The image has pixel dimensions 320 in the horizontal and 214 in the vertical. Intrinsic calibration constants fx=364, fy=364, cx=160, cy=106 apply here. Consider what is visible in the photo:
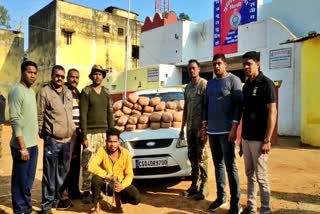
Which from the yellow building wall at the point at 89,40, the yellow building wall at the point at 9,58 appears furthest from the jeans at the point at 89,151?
the yellow building wall at the point at 9,58

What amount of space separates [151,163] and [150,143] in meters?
0.31

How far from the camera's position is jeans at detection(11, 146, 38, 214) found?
13.8 feet

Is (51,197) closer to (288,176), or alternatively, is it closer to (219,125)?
(219,125)

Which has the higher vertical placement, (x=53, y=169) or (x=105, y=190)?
(x=53, y=169)

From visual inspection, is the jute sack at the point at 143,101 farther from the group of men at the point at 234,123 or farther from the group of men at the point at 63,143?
the group of men at the point at 234,123

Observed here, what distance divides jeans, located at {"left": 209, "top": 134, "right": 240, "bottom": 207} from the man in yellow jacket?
107cm

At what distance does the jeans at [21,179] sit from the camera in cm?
420

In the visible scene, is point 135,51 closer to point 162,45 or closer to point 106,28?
point 106,28

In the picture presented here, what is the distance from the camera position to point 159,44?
23.0m

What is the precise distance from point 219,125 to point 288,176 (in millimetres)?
3154

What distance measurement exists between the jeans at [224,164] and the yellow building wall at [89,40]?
78.9ft

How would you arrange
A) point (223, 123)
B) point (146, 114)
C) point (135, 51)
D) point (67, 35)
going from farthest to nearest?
point (135, 51) < point (67, 35) < point (146, 114) < point (223, 123)

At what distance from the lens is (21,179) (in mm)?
4211

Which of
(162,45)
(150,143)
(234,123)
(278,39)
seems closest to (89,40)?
(162,45)
